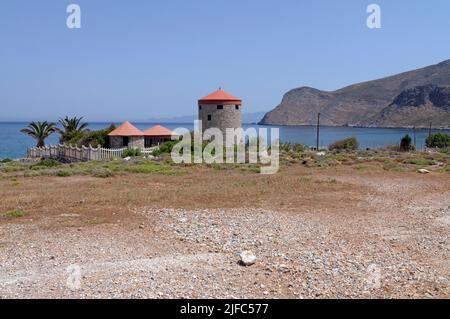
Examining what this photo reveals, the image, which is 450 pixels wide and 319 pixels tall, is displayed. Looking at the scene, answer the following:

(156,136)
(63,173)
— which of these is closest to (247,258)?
(63,173)

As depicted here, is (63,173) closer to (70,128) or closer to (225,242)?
(225,242)

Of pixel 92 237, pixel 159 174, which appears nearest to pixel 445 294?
pixel 92 237

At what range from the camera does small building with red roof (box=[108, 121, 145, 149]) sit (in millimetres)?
34844

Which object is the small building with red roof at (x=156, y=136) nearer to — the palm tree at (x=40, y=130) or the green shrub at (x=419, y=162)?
the palm tree at (x=40, y=130)

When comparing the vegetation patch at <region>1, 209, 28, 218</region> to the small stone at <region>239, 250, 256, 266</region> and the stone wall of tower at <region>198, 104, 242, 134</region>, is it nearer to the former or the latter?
the small stone at <region>239, 250, 256, 266</region>

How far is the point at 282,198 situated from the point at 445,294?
7.48 metres

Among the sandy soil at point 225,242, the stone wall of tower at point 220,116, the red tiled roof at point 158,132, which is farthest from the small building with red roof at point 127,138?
the sandy soil at point 225,242

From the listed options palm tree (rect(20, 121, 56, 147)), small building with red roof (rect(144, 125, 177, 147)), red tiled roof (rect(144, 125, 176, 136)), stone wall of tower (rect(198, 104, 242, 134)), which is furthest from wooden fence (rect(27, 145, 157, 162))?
stone wall of tower (rect(198, 104, 242, 134))

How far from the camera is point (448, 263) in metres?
7.18

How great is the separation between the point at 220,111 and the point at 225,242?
91.3 feet

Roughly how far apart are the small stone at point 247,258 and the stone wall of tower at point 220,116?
1128 inches

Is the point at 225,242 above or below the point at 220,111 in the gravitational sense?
below

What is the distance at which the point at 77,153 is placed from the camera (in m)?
32.3

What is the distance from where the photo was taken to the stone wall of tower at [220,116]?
35.7 metres
